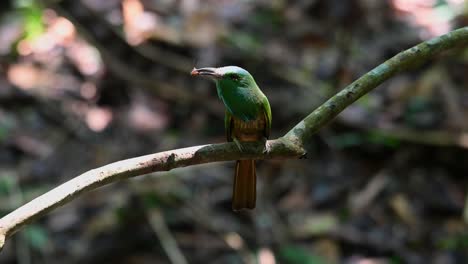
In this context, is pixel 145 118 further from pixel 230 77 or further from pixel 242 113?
pixel 230 77

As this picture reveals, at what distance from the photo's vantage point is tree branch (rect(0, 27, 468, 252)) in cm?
202

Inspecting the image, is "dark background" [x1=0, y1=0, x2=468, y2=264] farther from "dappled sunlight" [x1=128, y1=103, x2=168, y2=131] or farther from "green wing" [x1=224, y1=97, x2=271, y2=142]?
"green wing" [x1=224, y1=97, x2=271, y2=142]

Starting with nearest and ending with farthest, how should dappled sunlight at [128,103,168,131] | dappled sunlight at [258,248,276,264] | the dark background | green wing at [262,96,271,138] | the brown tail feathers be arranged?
green wing at [262,96,271,138], the brown tail feathers, dappled sunlight at [258,248,276,264], the dark background, dappled sunlight at [128,103,168,131]

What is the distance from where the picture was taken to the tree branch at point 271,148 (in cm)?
202

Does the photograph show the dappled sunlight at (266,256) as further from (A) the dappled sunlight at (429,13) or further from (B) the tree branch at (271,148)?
(A) the dappled sunlight at (429,13)

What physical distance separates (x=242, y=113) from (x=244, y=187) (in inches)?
17.5

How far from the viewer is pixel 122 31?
Result: 230 inches

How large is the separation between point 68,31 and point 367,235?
138 inches

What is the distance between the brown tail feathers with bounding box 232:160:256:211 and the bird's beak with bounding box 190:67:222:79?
2.23 feet

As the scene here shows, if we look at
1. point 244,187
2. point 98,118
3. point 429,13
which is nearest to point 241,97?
point 244,187

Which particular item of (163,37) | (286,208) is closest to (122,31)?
(163,37)

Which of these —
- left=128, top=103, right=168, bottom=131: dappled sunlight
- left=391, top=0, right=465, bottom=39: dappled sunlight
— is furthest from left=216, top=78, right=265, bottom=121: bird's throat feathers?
left=391, top=0, right=465, bottom=39: dappled sunlight

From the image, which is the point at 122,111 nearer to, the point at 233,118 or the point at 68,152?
the point at 68,152

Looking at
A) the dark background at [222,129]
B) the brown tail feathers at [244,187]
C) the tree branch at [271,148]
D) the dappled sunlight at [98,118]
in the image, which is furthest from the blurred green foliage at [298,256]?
the tree branch at [271,148]
